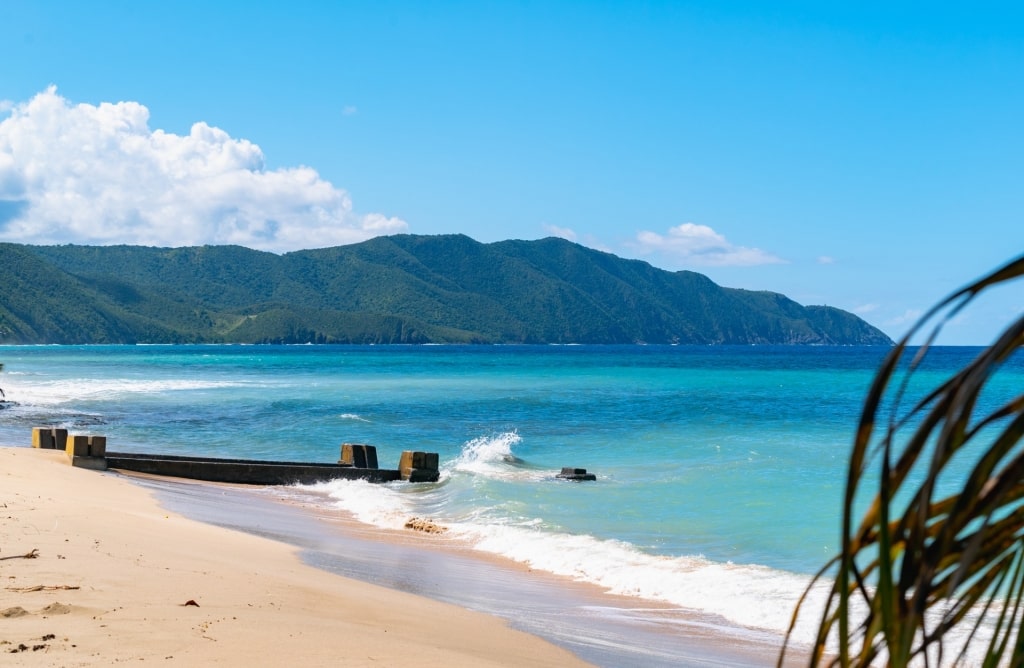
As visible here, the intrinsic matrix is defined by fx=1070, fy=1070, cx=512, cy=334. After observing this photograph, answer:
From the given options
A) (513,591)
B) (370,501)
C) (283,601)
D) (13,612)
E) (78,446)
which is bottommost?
(513,591)

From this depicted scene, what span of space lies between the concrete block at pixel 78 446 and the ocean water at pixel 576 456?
3.41m

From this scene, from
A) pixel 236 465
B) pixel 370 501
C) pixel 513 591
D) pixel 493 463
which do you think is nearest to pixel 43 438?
pixel 236 465

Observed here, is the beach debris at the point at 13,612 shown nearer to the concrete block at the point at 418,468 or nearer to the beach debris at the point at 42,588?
the beach debris at the point at 42,588

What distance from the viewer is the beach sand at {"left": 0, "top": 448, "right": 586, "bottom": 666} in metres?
5.21

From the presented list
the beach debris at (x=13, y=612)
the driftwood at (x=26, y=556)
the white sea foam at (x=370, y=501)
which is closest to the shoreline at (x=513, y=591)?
the white sea foam at (x=370, y=501)

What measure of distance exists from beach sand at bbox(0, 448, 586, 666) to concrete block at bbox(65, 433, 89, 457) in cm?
713

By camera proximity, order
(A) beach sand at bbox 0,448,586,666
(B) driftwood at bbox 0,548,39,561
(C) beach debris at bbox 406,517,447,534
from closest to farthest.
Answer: (A) beach sand at bbox 0,448,586,666, (B) driftwood at bbox 0,548,39,561, (C) beach debris at bbox 406,517,447,534

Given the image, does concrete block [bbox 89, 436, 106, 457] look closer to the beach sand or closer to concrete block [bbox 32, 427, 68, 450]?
concrete block [bbox 32, 427, 68, 450]

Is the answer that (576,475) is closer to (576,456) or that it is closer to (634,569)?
(576,456)

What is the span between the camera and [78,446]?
1739cm

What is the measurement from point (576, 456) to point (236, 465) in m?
9.52

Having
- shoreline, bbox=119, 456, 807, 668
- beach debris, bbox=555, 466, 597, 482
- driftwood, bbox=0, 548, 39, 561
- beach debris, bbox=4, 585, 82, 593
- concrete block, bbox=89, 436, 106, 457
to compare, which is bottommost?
shoreline, bbox=119, 456, 807, 668

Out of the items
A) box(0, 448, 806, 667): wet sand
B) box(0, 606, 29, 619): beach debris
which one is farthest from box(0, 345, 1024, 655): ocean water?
box(0, 606, 29, 619): beach debris

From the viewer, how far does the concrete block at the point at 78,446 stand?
17.3 metres
